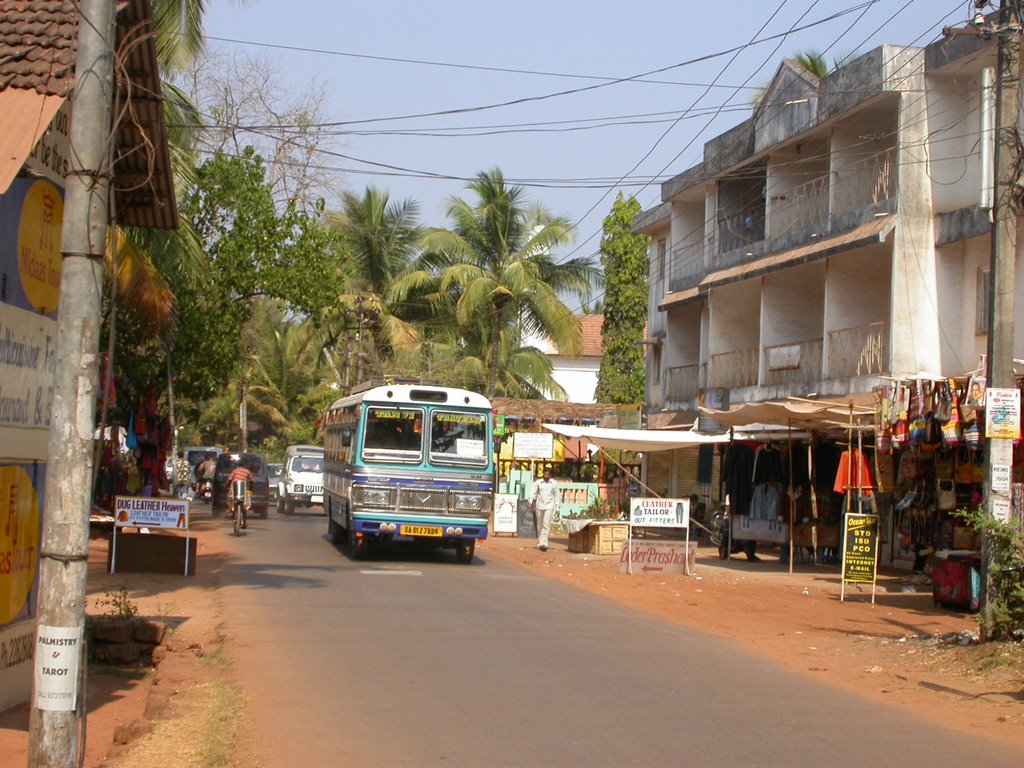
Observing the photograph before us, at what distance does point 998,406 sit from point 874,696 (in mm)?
3747

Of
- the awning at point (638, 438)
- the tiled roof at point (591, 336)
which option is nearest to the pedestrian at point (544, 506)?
the awning at point (638, 438)

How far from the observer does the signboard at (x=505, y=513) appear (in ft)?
97.7

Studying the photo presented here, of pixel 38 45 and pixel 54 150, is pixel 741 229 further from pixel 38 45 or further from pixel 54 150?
pixel 38 45

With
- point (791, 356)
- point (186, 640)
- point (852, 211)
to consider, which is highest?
point (852, 211)

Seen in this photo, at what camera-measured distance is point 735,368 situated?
29406 mm

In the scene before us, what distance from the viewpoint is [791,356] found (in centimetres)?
2622

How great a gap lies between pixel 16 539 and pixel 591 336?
189ft

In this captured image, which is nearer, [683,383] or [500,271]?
[683,383]

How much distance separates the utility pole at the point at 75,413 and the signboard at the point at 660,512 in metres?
15.2

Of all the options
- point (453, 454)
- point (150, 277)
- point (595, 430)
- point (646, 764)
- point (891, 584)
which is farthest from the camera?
point (595, 430)

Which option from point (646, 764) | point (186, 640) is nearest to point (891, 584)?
point (186, 640)

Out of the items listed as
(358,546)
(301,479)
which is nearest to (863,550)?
(358,546)

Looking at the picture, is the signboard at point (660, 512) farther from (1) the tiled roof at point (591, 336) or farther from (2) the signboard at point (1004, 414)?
(1) the tiled roof at point (591, 336)

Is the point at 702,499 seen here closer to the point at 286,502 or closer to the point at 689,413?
the point at 689,413
